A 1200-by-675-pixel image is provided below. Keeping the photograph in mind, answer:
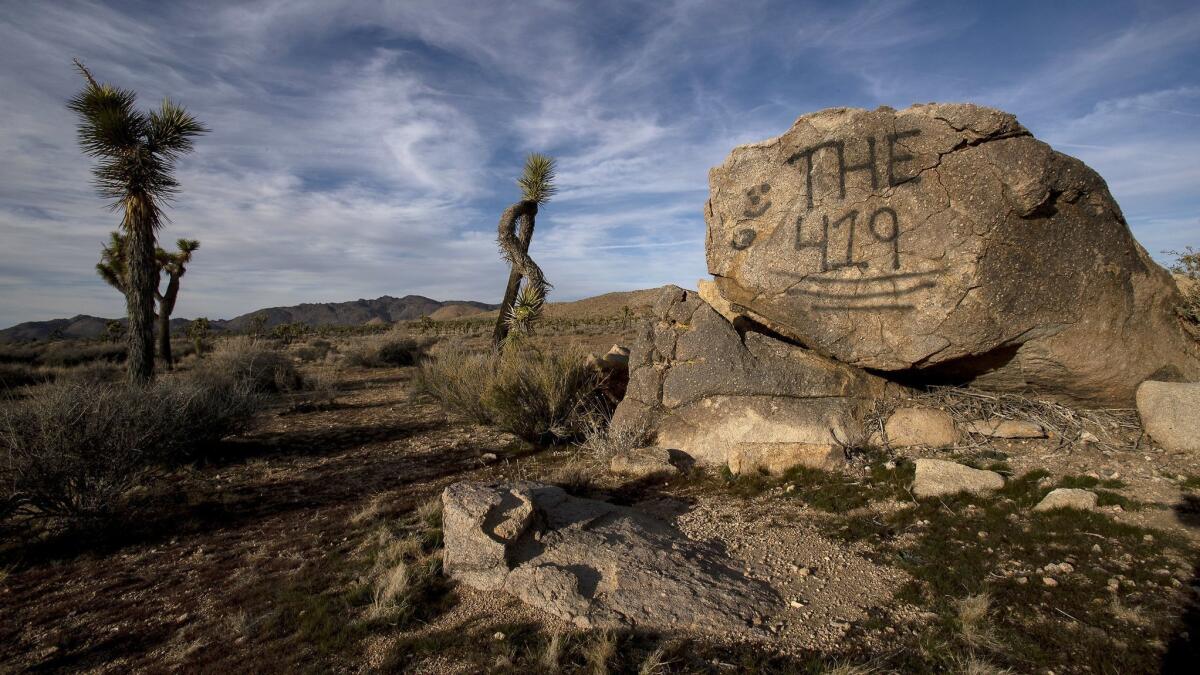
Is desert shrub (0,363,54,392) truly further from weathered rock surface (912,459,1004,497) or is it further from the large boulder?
weathered rock surface (912,459,1004,497)

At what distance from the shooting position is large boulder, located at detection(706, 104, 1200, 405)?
5.38 meters

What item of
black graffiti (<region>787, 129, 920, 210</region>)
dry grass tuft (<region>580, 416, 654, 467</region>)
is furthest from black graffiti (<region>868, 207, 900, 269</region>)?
dry grass tuft (<region>580, 416, 654, 467</region>)

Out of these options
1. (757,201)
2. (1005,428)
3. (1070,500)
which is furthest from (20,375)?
(1070,500)

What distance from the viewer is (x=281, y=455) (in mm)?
8219

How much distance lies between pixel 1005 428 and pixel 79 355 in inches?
1127

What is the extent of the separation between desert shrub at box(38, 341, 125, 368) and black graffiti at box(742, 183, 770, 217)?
2401 cm

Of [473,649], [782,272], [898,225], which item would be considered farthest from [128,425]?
[898,225]

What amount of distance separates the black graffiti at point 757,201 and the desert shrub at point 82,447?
6933 millimetres

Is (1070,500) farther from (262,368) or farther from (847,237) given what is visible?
(262,368)

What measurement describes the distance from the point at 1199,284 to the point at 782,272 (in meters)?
4.28

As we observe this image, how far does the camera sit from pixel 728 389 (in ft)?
21.7

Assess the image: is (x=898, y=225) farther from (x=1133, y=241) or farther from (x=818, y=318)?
(x=1133, y=241)

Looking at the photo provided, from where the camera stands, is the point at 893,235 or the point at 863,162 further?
the point at 863,162

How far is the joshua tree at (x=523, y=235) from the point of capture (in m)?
13.4
